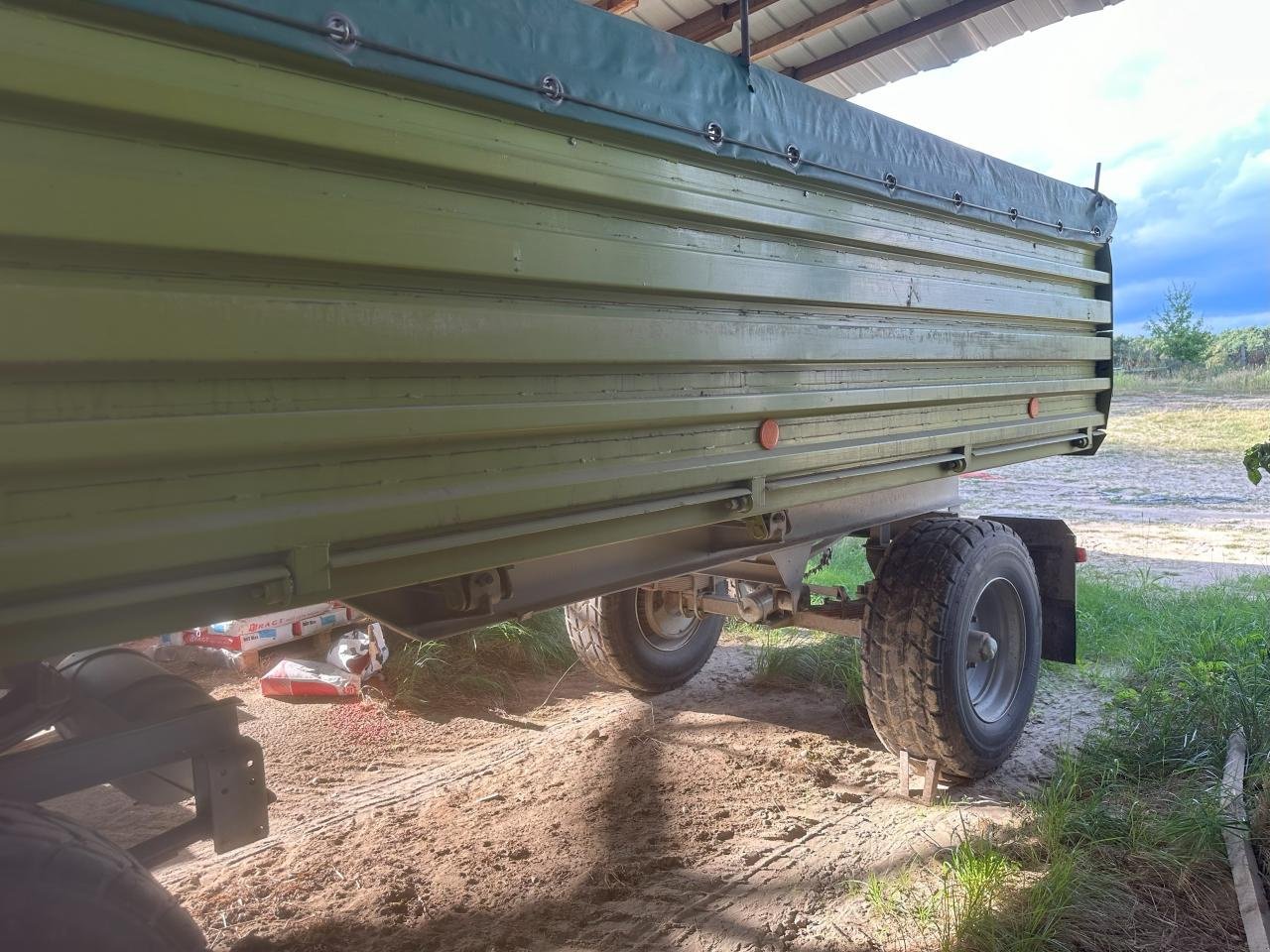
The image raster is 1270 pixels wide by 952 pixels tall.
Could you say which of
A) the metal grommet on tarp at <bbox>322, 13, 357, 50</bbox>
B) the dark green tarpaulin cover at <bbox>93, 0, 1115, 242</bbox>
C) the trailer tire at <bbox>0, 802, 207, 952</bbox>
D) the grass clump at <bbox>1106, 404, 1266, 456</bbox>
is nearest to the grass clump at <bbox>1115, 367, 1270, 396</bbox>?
the grass clump at <bbox>1106, 404, 1266, 456</bbox>

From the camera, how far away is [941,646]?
11.6 ft

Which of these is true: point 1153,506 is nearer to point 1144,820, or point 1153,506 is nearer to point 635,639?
point 635,639

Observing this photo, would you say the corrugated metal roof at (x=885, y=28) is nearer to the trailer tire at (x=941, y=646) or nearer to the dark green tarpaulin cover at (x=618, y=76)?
the dark green tarpaulin cover at (x=618, y=76)

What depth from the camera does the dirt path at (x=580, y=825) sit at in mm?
2854

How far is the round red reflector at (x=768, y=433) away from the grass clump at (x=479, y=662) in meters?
2.55

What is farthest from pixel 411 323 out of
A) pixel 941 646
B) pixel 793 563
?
pixel 941 646

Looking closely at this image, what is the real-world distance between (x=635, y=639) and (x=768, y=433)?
2.34 m

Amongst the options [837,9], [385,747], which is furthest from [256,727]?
[837,9]

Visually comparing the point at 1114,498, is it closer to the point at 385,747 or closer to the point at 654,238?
the point at 385,747

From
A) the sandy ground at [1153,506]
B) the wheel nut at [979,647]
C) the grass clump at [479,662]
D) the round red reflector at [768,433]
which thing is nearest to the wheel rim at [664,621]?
the grass clump at [479,662]

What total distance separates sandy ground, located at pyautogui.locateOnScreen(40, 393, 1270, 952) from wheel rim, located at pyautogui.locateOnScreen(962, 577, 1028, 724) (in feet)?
1.08

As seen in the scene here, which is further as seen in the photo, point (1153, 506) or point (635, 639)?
point (1153, 506)

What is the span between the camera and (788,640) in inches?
232

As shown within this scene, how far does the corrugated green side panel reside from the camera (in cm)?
131
